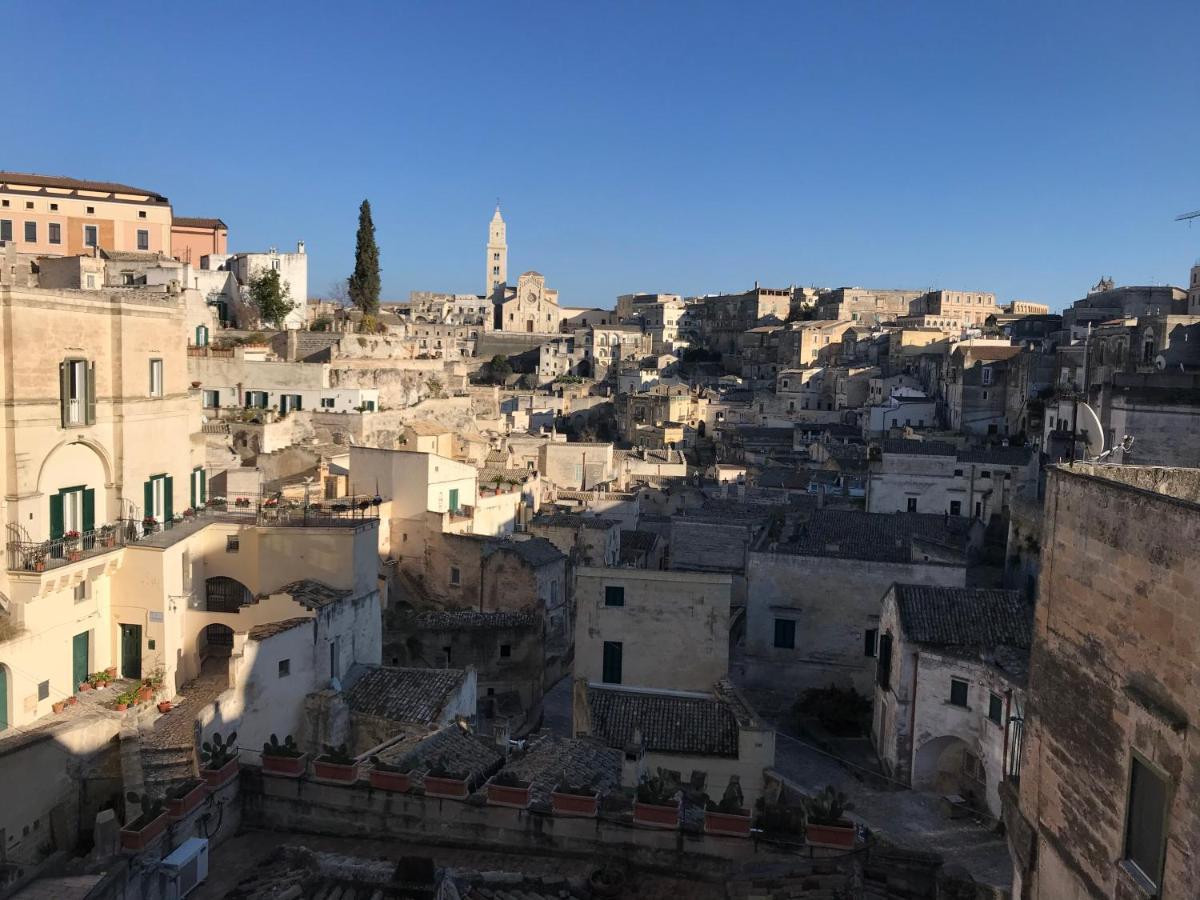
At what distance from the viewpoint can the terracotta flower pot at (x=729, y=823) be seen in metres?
10.9

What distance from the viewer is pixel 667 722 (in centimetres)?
1745

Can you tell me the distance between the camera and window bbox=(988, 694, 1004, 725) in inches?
659

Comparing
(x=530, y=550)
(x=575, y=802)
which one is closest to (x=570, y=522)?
(x=530, y=550)

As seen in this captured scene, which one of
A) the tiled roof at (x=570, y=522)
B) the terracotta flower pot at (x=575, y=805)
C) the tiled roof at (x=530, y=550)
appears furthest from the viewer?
the tiled roof at (x=570, y=522)

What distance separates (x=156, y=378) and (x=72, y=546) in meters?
4.32

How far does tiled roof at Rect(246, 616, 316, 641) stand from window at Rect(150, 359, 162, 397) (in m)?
5.57

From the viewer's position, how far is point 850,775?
61.2ft

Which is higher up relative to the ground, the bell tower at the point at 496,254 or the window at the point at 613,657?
the bell tower at the point at 496,254

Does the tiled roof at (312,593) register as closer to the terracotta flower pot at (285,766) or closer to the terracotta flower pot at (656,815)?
the terracotta flower pot at (285,766)

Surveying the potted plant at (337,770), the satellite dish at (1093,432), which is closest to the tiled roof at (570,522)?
the potted plant at (337,770)

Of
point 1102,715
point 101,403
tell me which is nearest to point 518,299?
point 101,403

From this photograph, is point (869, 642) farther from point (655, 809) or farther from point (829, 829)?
point (655, 809)

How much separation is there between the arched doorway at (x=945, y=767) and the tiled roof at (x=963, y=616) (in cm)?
190

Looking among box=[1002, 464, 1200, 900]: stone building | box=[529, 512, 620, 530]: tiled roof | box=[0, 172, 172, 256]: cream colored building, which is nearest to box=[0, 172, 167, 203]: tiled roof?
box=[0, 172, 172, 256]: cream colored building
